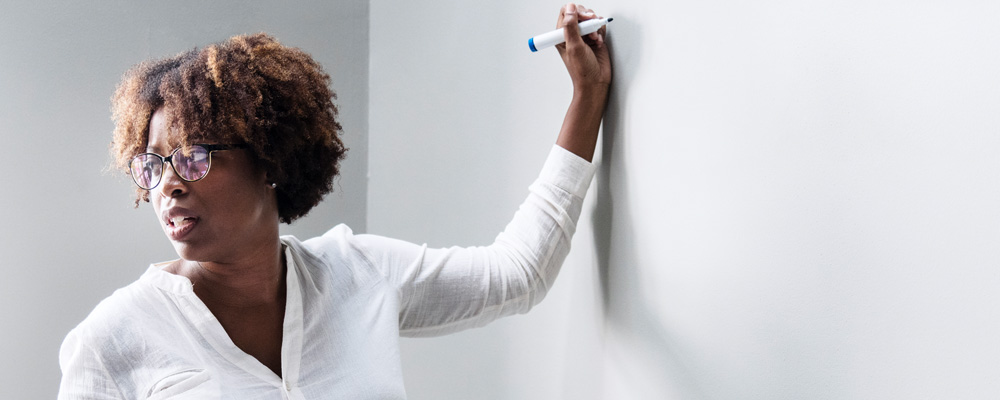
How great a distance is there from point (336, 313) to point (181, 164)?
0.27 metres

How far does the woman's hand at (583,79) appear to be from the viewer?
1055 millimetres

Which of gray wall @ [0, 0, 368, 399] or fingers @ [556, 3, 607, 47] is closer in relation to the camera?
fingers @ [556, 3, 607, 47]

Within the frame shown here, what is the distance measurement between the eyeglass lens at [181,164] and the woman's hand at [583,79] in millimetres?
437

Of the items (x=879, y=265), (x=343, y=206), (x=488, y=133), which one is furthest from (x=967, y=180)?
(x=343, y=206)

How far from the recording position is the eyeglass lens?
3.20ft

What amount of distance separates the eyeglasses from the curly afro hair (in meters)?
0.01

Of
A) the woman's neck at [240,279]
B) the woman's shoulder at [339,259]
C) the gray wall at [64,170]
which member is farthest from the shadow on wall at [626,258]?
the gray wall at [64,170]

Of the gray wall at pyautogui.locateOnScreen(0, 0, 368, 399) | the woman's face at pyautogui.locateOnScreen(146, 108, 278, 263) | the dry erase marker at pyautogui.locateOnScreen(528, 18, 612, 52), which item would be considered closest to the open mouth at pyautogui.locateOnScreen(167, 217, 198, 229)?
the woman's face at pyautogui.locateOnScreen(146, 108, 278, 263)

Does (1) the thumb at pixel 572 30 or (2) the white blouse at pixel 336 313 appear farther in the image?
(1) the thumb at pixel 572 30

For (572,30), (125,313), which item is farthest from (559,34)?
(125,313)

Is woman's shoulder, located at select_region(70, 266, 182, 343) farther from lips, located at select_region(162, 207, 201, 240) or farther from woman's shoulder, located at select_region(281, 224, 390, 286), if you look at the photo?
woman's shoulder, located at select_region(281, 224, 390, 286)

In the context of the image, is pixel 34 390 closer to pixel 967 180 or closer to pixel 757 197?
pixel 757 197

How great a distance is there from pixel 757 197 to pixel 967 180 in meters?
0.23

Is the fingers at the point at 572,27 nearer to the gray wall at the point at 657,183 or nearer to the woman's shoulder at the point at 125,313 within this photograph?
the gray wall at the point at 657,183
